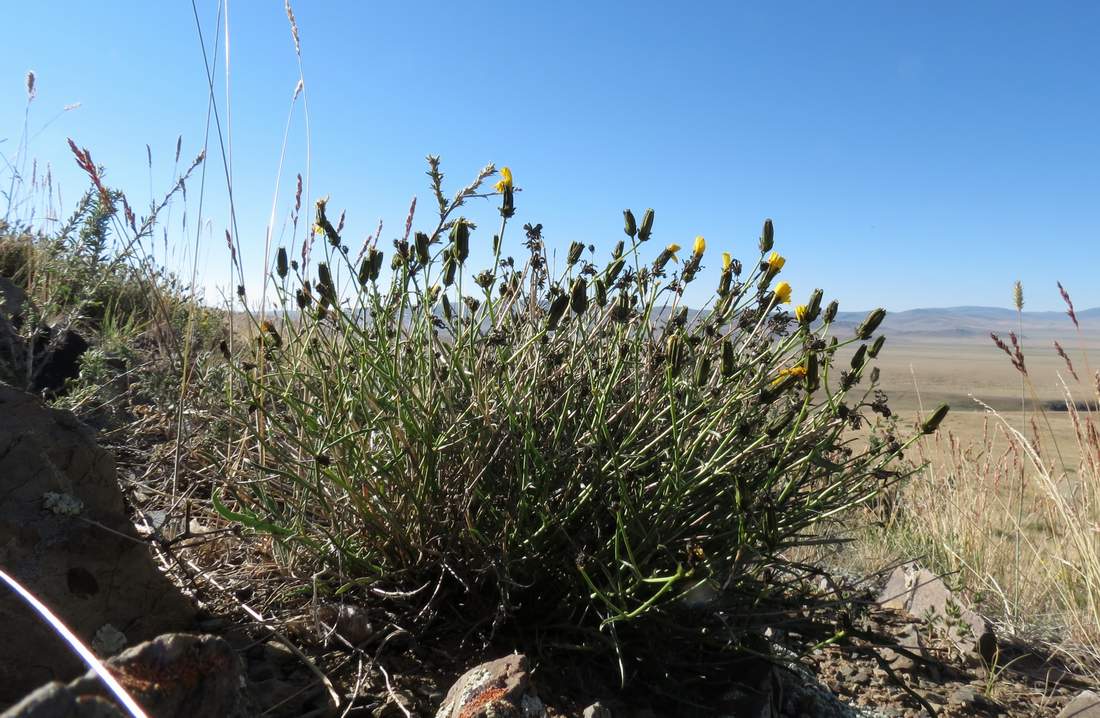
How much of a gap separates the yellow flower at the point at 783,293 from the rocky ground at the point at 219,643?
83cm

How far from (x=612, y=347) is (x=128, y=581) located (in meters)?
1.34

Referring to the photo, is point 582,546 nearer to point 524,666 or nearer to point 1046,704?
point 524,666

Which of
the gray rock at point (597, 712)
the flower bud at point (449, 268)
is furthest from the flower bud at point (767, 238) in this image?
the gray rock at point (597, 712)

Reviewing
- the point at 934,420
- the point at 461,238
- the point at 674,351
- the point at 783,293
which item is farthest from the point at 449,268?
the point at 934,420

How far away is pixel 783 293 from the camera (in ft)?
6.77

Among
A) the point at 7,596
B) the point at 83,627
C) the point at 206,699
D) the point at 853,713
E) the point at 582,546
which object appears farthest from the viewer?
the point at 853,713

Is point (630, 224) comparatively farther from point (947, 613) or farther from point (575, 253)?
point (947, 613)

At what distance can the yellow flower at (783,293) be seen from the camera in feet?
6.77

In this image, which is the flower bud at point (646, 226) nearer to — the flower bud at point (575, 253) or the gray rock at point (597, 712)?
the flower bud at point (575, 253)

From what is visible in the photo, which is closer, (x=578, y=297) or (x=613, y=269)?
(x=578, y=297)

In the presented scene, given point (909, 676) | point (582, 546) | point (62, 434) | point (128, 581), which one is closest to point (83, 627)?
point (128, 581)

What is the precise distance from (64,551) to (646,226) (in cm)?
165

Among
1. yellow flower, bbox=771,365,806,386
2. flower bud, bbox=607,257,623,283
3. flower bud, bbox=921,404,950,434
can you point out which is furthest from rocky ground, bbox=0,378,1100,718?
flower bud, bbox=607,257,623,283

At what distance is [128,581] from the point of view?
1.62 metres
